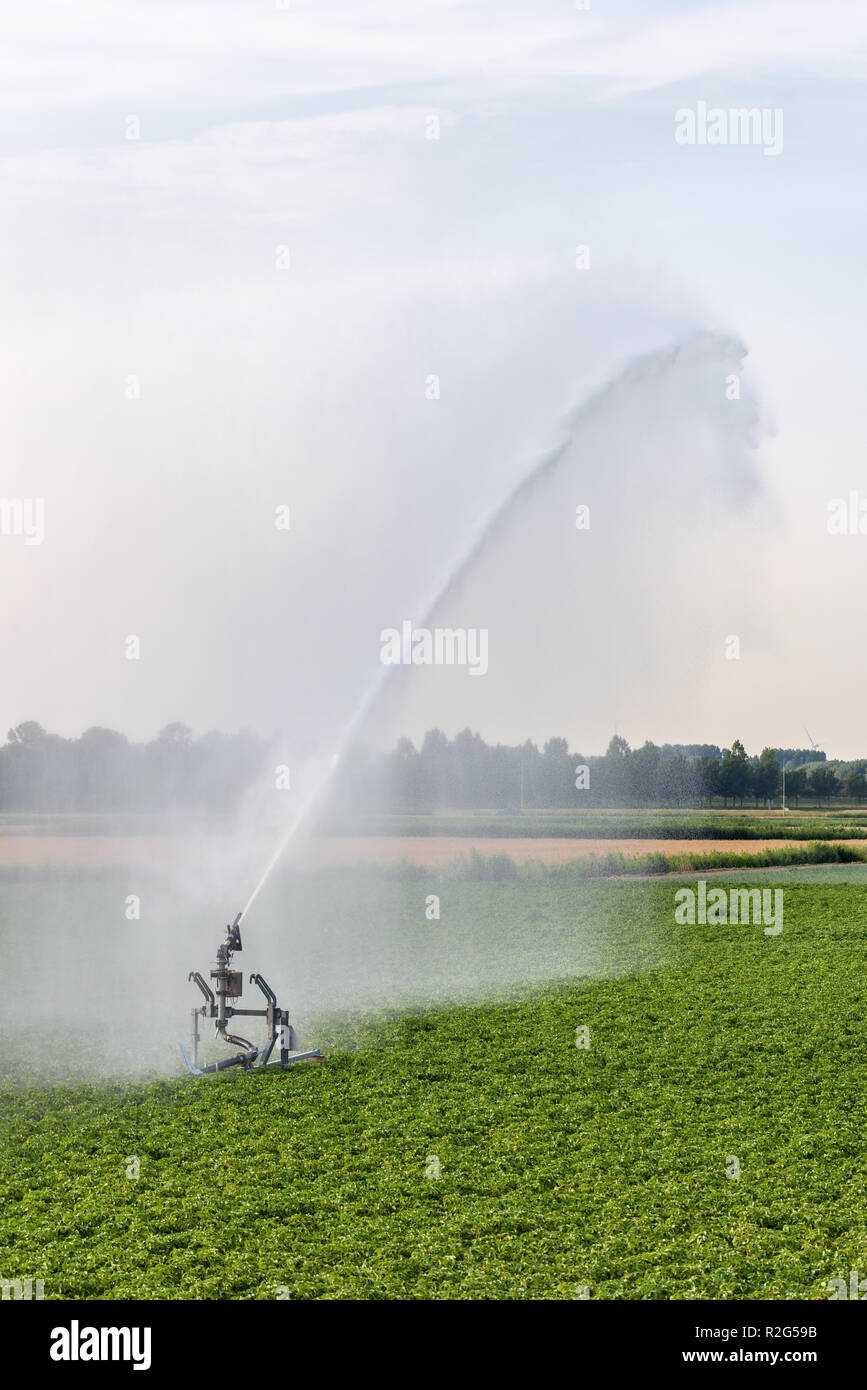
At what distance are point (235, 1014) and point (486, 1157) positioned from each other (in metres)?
5.00

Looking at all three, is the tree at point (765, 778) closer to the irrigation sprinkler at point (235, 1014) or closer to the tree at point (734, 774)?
the tree at point (734, 774)

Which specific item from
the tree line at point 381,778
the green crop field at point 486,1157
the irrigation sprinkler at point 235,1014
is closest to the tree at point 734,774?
the tree line at point 381,778

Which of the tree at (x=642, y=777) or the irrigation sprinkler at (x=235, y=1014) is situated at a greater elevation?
the tree at (x=642, y=777)

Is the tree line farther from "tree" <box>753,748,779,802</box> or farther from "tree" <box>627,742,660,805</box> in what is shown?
"tree" <box>753,748,779,802</box>

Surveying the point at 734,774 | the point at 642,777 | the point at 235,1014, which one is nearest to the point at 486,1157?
the point at 235,1014

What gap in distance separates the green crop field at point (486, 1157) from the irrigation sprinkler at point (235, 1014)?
353 millimetres

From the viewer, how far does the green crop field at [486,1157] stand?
1112cm

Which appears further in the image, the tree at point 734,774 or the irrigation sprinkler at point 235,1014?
the tree at point 734,774

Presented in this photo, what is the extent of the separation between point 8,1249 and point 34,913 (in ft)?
94.7

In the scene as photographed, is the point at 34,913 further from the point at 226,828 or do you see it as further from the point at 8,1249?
the point at 8,1249

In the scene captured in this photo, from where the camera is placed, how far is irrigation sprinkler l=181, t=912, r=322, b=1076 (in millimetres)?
17203

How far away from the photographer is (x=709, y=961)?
28.2 m

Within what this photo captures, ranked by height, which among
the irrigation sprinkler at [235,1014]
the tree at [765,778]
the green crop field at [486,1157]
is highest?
the tree at [765,778]

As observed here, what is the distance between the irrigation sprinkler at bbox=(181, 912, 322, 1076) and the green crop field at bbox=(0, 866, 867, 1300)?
1.16ft
